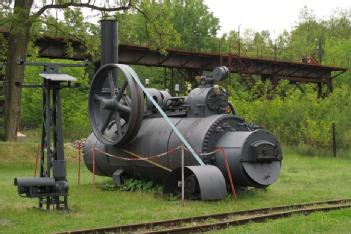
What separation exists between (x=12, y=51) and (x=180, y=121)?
1488 centimetres

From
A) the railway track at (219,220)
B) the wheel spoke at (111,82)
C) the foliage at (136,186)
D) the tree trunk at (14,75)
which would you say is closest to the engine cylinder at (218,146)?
the foliage at (136,186)

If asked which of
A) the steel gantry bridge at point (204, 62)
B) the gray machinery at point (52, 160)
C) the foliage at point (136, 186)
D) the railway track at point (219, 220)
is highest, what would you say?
the steel gantry bridge at point (204, 62)

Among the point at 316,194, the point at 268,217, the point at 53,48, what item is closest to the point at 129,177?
the point at 316,194

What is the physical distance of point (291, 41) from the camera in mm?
83250

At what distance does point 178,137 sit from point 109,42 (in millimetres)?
4630

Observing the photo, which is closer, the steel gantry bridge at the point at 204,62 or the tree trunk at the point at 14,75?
the tree trunk at the point at 14,75

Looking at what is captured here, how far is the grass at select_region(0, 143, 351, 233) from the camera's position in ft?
33.7

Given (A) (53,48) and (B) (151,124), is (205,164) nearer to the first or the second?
(B) (151,124)

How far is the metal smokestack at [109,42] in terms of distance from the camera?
1761cm

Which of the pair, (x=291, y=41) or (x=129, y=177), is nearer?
(x=129, y=177)

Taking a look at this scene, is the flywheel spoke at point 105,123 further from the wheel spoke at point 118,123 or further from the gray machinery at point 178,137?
the wheel spoke at point 118,123

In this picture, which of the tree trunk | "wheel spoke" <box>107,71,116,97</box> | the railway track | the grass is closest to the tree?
the tree trunk

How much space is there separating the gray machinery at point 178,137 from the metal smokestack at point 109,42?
1536 millimetres

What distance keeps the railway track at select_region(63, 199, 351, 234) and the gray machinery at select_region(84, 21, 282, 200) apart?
52.6 inches
